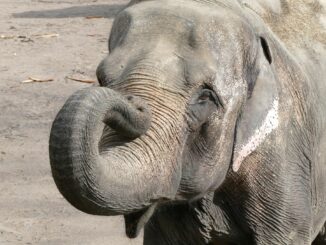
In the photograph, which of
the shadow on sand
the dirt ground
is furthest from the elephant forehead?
the shadow on sand

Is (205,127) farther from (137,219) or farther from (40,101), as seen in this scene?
(40,101)

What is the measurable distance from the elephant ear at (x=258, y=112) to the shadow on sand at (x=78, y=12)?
9.91 meters

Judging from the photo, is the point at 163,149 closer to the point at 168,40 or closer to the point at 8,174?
the point at 168,40

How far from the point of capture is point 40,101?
31.8ft

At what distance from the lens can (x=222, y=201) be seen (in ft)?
15.1

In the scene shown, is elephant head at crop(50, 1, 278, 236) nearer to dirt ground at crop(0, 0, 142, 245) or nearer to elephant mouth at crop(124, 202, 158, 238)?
elephant mouth at crop(124, 202, 158, 238)

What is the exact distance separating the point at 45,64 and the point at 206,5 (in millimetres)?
7076

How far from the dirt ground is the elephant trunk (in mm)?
2996

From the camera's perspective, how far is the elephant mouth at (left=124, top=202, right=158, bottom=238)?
12.9 feet

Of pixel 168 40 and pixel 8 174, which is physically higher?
pixel 168 40

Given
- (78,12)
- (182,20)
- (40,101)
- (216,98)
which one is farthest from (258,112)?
(78,12)

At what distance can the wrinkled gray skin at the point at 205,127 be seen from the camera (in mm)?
3551

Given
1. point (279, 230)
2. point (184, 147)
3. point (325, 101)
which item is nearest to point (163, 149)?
point (184, 147)

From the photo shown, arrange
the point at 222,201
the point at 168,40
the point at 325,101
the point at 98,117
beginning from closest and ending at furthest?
1. the point at 98,117
2. the point at 168,40
3. the point at 222,201
4. the point at 325,101
